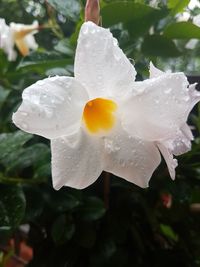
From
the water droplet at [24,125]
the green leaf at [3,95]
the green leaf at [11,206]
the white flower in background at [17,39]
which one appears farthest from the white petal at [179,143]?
the white flower in background at [17,39]

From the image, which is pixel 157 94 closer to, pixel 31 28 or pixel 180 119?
pixel 180 119

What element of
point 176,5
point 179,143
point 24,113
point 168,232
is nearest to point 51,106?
point 24,113

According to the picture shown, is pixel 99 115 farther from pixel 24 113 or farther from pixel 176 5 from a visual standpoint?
pixel 176 5

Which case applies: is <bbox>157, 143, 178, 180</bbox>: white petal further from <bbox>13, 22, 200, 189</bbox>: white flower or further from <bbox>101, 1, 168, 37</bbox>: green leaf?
<bbox>101, 1, 168, 37</bbox>: green leaf

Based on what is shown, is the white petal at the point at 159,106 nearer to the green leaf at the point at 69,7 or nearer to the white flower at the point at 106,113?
the white flower at the point at 106,113

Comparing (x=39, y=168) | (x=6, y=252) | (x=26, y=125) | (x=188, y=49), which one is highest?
(x=26, y=125)

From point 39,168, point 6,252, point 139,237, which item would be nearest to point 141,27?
point 39,168
